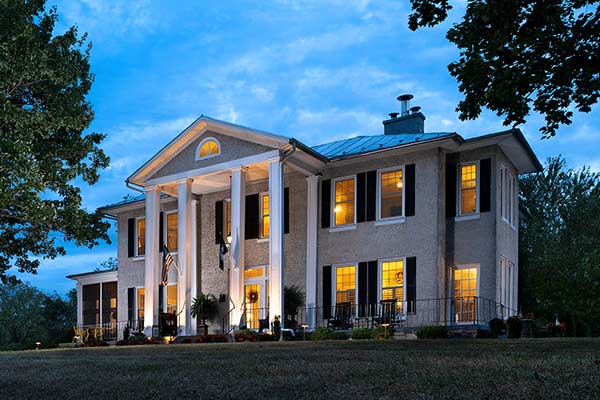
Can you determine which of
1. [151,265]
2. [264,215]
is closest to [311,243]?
[264,215]

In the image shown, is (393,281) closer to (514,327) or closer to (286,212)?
(514,327)

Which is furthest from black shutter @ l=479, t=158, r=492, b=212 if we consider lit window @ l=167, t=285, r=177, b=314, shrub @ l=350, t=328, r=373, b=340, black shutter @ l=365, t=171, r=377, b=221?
lit window @ l=167, t=285, r=177, b=314

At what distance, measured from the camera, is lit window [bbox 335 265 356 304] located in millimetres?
20312

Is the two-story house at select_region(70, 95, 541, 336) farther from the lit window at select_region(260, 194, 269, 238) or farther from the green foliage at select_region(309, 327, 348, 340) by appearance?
the green foliage at select_region(309, 327, 348, 340)

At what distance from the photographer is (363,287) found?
19.9 meters

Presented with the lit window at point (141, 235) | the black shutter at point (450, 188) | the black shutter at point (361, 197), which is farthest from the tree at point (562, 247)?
the lit window at point (141, 235)

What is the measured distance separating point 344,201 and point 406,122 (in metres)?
4.79

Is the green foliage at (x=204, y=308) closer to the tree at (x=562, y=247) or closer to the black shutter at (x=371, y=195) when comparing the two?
the black shutter at (x=371, y=195)

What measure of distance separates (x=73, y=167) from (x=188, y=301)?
21.5 ft

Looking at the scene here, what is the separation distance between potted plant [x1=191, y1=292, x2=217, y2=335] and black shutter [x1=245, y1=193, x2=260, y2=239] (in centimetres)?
276

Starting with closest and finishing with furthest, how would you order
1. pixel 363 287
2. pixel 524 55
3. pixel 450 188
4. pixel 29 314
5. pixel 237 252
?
pixel 524 55 < pixel 450 188 < pixel 237 252 < pixel 363 287 < pixel 29 314

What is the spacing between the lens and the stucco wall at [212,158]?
2054 cm

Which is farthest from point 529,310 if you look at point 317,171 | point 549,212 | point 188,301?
point 188,301

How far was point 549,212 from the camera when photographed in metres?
29.4
